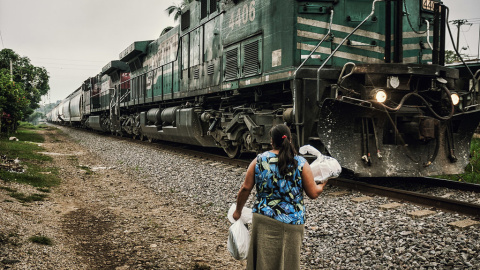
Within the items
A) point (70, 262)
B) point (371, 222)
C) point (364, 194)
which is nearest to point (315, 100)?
point (364, 194)

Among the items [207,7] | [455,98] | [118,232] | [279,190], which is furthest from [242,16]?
[279,190]

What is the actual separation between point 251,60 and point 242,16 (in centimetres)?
101

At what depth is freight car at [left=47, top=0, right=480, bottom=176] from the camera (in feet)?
18.1

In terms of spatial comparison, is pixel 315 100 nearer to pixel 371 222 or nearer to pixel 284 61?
pixel 284 61

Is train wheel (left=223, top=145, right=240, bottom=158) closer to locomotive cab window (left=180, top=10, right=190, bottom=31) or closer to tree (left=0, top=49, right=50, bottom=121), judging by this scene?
locomotive cab window (left=180, top=10, right=190, bottom=31)

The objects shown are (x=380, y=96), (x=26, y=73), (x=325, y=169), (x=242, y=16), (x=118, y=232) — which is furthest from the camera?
(x=26, y=73)

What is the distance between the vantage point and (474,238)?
364 cm

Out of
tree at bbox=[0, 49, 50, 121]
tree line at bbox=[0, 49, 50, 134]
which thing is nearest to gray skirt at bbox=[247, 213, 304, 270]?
tree line at bbox=[0, 49, 50, 134]

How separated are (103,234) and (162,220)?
78cm

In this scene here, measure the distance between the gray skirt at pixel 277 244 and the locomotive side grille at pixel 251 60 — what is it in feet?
16.4

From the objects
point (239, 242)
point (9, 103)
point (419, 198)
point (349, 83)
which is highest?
point (9, 103)

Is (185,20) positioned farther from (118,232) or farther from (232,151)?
(118,232)

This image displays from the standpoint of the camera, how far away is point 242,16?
7.91m

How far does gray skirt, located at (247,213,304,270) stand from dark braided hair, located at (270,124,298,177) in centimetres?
33
